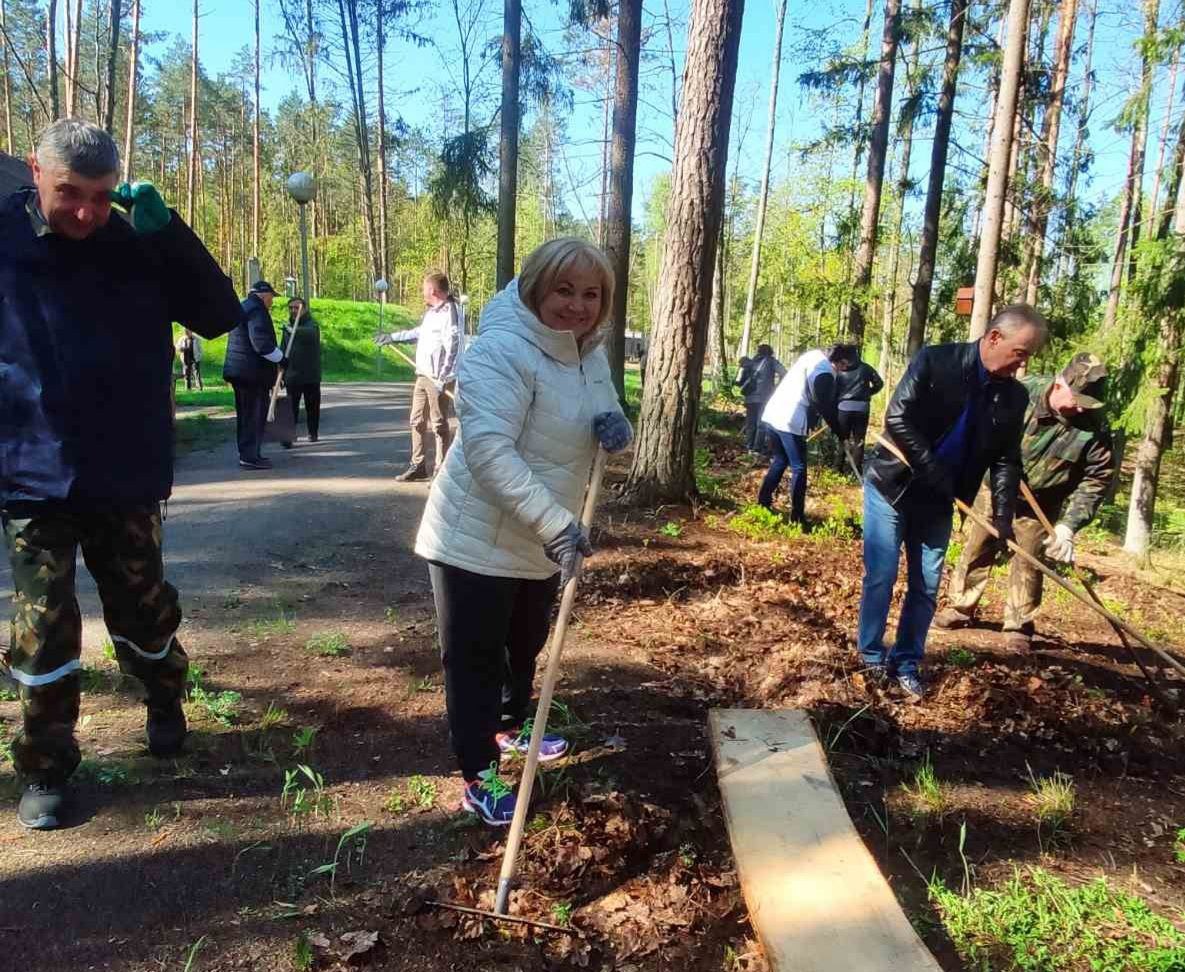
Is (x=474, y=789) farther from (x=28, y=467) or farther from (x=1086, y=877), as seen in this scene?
(x=1086, y=877)

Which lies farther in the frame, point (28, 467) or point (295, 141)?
point (295, 141)

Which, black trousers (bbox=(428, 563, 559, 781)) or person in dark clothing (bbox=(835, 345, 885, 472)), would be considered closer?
black trousers (bbox=(428, 563, 559, 781))

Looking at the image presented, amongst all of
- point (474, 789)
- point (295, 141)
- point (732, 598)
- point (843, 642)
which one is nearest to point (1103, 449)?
point (843, 642)

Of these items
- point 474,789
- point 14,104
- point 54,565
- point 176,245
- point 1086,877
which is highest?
point 14,104

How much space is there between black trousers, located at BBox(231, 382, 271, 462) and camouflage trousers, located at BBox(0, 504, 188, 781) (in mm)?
5596

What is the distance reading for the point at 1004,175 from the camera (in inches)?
316

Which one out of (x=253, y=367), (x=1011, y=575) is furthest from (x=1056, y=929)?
(x=253, y=367)

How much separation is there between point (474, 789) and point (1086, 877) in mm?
2211

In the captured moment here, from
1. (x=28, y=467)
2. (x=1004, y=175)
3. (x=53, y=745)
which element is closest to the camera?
(x=28, y=467)

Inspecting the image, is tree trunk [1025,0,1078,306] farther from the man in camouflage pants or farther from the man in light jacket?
the man in light jacket

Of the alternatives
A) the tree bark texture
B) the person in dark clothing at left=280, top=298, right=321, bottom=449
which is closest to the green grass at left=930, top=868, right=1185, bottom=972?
the person in dark clothing at left=280, top=298, right=321, bottom=449

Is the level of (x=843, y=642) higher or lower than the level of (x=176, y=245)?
lower

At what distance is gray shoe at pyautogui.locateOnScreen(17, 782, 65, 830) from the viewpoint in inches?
99.4

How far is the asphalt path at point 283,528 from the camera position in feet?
15.9
